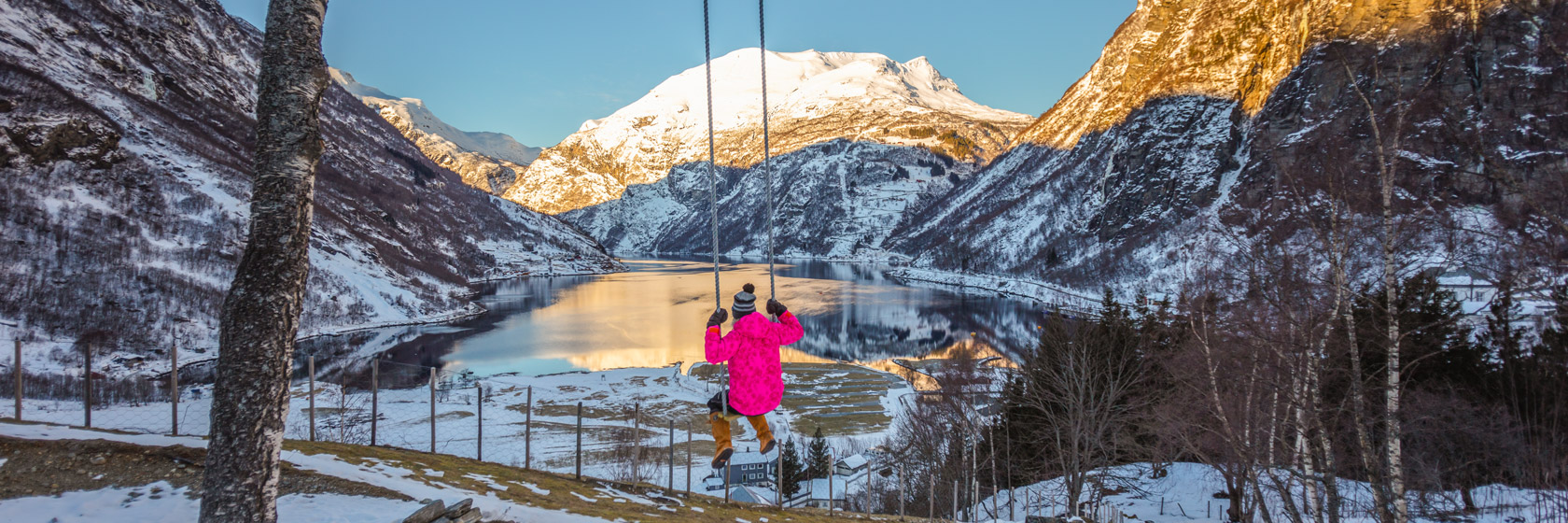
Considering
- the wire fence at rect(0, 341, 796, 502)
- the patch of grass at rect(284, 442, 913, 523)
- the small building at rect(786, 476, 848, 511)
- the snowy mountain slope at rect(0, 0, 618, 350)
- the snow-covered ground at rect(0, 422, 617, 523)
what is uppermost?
the snowy mountain slope at rect(0, 0, 618, 350)

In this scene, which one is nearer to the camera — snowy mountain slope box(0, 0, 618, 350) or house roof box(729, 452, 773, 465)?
house roof box(729, 452, 773, 465)

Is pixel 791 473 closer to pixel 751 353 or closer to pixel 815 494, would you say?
pixel 815 494

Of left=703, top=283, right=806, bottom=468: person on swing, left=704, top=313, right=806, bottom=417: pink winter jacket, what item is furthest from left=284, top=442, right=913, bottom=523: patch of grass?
left=704, top=313, right=806, bottom=417: pink winter jacket

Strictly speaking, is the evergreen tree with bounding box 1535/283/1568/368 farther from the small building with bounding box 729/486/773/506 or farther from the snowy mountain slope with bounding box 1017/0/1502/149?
the snowy mountain slope with bounding box 1017/0/1502/149

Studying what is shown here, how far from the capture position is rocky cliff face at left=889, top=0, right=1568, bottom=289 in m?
12.6

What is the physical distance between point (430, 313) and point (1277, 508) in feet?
216

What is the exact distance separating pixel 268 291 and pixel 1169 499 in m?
24.4

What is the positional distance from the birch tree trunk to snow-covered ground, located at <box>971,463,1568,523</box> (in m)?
15.5

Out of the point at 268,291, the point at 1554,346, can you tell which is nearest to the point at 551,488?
the point at 268,291

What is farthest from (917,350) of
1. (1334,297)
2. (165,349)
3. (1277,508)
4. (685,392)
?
(165,349)

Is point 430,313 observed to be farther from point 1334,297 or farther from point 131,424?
point 1334,297

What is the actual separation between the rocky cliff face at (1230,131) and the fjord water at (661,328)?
1899 centimetres

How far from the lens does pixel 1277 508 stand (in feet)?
65.4

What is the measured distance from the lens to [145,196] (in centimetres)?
4581
